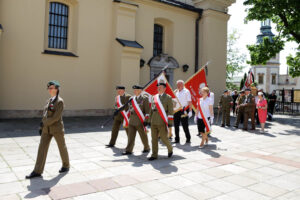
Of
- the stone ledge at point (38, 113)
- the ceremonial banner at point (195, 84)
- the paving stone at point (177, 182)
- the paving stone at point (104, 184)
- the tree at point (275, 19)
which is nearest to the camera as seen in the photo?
the paving stone at point (104, 184)

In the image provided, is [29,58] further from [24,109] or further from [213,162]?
[213,162]

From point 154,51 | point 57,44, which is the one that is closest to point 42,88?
point 57,44

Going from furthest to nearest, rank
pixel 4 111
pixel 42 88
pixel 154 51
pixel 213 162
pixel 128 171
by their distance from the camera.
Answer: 1. pixel 154 51
2. pixel 42 88
3. pixel 4 111
4. pixel 213 162
5. pixel 128 171

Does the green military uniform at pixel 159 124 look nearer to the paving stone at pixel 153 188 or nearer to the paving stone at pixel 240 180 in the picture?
the paving stone at pixel 153 188

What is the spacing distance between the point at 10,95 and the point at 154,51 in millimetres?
9176

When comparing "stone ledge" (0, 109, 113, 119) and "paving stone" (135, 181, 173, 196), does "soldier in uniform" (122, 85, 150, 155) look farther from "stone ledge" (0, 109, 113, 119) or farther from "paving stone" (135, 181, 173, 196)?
"stone ledge" (0, 109, 113, 119)

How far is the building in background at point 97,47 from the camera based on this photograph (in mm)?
12211

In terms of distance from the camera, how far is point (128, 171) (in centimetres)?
527

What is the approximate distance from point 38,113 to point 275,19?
17.3m

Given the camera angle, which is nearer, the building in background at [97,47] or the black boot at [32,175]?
the black boot at [32,175]

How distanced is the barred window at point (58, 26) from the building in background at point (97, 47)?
0.05 m

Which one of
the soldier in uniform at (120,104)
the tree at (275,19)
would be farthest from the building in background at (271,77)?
the soldier in uniform at (120,104)

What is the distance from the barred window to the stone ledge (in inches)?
135

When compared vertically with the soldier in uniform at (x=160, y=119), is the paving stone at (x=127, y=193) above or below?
below
